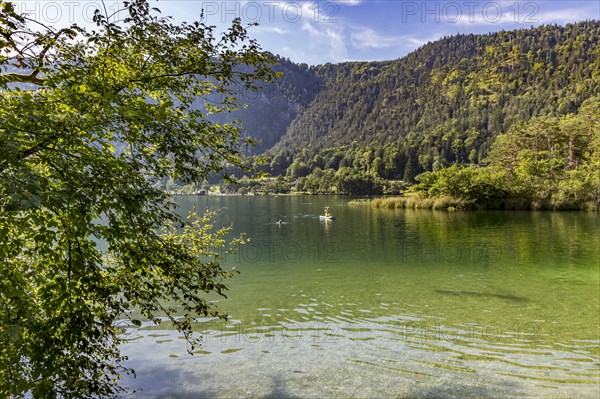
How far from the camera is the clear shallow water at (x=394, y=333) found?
1020 centimetres

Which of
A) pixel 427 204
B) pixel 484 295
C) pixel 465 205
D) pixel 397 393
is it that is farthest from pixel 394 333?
pixel 427 204

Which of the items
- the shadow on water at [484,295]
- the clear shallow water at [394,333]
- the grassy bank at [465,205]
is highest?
the grassy bank at [465,205]

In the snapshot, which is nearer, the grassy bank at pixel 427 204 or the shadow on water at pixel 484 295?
the shadow on water at pixel 484 295

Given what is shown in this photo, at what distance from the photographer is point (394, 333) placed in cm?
1405

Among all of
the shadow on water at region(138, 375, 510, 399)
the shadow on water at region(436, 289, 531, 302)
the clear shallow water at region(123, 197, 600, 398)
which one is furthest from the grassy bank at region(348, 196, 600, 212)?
the shadow on water at region(138, 375, 510, 399)

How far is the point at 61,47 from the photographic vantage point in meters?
5.66

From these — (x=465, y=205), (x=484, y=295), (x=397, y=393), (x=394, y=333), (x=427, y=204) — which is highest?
(x=427, y=204)

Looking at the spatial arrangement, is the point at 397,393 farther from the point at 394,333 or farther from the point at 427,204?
the point at 427,204

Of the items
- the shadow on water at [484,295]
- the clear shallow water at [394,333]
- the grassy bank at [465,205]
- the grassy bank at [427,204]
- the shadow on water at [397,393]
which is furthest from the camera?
the grassy bank at [427,204]

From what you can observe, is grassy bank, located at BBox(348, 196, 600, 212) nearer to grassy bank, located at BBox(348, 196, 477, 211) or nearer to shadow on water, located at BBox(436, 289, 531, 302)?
grassy bank, located at BBox(348, 196, 477, 211)

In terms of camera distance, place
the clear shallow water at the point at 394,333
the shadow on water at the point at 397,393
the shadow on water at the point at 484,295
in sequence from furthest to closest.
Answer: the shadow on water at the point at 484,295
the clear shallow water at the point at 394,333
the shadow on water at the point at 397,393

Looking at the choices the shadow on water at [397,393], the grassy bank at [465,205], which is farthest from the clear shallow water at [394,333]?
the grassy bank at [465,205]

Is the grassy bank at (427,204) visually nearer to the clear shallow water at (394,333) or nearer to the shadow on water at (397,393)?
the clear shallow water at (394,333)

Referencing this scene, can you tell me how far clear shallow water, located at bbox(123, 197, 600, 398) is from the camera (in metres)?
10.2
